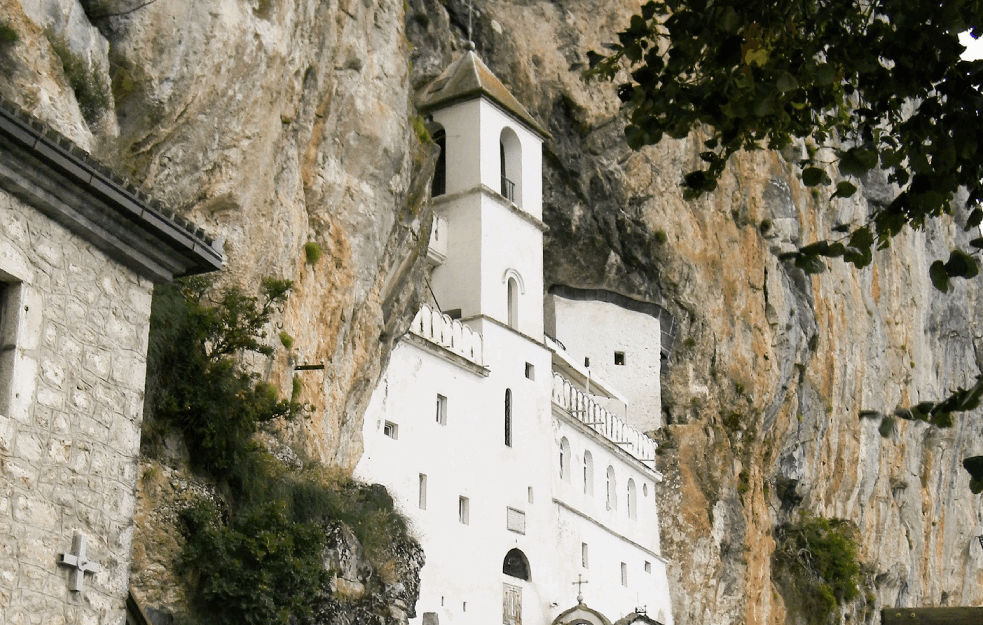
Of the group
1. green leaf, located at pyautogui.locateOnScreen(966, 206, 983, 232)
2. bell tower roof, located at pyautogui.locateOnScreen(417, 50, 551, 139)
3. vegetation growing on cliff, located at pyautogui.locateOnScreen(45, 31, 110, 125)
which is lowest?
green leaf, located at pyautogui.locateOnScreen(966, 206, 983, 232)

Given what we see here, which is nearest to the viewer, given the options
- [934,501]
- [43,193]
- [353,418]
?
[43,193]

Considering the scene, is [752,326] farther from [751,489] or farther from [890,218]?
[890,218]

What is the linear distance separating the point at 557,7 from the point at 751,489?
1437cm

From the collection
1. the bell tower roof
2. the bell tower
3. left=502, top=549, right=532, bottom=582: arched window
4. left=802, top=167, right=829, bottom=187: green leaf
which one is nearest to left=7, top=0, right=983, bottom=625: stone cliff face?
the bell tower roof

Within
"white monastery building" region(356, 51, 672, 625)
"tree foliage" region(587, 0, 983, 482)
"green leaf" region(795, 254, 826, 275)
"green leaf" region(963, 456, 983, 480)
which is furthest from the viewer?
"white monastery building" region(356, 51, 672, 625)

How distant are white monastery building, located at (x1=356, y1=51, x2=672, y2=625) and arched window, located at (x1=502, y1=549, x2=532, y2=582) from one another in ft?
0.14

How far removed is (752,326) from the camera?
1788 inches

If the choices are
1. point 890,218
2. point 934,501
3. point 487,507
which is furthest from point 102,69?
point 934,501

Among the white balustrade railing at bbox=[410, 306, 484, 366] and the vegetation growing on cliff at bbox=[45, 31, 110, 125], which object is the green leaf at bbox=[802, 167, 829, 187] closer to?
the vegetation growing on cliff at bbox=[45, 31, 110, 125]

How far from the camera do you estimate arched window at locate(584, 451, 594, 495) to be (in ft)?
123

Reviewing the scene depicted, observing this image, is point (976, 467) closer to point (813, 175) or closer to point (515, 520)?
point (813, 175)

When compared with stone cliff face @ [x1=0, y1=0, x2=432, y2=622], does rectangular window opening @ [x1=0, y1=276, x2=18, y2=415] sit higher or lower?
lower

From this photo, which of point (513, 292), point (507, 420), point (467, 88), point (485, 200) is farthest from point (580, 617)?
point (467, 88)

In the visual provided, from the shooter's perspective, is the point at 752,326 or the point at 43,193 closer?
the point at 43,193
